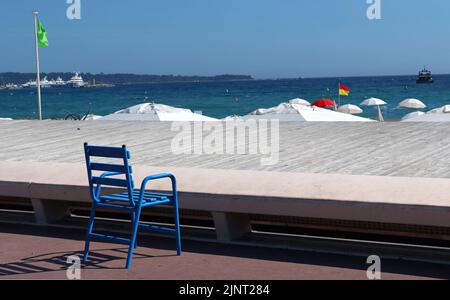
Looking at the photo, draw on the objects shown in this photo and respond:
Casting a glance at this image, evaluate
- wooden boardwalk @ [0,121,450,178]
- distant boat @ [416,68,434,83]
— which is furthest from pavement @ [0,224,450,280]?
distant boat @ [416,68,434,83]

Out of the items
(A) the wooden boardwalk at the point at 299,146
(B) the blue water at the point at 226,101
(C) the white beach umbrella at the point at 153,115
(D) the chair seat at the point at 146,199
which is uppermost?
(D) the chair seat at the point at 146,199

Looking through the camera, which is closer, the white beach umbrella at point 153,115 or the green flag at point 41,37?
the white beach umbrella at point 153,115

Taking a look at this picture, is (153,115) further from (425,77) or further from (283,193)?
(425,77)

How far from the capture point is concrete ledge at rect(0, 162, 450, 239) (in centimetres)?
584

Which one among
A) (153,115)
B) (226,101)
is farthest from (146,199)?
(226,101)

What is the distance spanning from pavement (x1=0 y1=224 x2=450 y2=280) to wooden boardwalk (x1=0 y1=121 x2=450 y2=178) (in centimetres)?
318

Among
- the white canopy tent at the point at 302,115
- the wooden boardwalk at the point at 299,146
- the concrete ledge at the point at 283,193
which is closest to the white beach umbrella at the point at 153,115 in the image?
the white canopy tent at the point at 302,115

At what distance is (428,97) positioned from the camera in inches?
3885

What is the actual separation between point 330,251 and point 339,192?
513 millimetres

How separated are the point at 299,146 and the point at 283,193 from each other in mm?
5902

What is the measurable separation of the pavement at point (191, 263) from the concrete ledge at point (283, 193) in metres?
0.34

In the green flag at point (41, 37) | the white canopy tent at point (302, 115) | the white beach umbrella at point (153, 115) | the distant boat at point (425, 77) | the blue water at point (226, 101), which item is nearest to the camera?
the white canopy tent at point (302, 115)

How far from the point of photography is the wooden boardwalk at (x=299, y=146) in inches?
388

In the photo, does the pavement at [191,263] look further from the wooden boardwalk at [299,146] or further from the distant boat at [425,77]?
the distant boat at [425,77]
